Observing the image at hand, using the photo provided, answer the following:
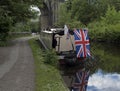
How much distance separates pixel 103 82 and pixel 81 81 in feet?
4.95

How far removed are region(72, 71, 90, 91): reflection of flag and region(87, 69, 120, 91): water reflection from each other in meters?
0.28

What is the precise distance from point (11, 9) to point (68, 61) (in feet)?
58.1

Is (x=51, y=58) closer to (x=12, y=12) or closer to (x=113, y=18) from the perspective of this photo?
(x=12, y=12)

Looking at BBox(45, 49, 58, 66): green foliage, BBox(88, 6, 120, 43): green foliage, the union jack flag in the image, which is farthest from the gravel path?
BBox(88, 6, 120, 43): green foliage

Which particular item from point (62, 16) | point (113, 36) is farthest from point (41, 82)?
point (62, 16)

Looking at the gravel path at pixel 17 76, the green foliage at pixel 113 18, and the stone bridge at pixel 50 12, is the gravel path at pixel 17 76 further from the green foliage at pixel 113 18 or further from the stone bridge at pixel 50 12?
the stone bridge at pixel 50 12

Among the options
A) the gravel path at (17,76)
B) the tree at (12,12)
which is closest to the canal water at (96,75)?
the gravel path at (17,76)

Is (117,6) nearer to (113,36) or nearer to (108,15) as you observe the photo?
(108,15)

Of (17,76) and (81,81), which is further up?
(17,76)

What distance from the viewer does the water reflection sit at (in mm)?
17178

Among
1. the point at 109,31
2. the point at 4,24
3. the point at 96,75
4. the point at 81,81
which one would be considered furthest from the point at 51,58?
the point at 109,31

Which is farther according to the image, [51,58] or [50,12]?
[50,12]

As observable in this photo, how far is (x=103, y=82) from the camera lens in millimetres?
19094

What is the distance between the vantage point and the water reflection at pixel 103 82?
1718 cm
